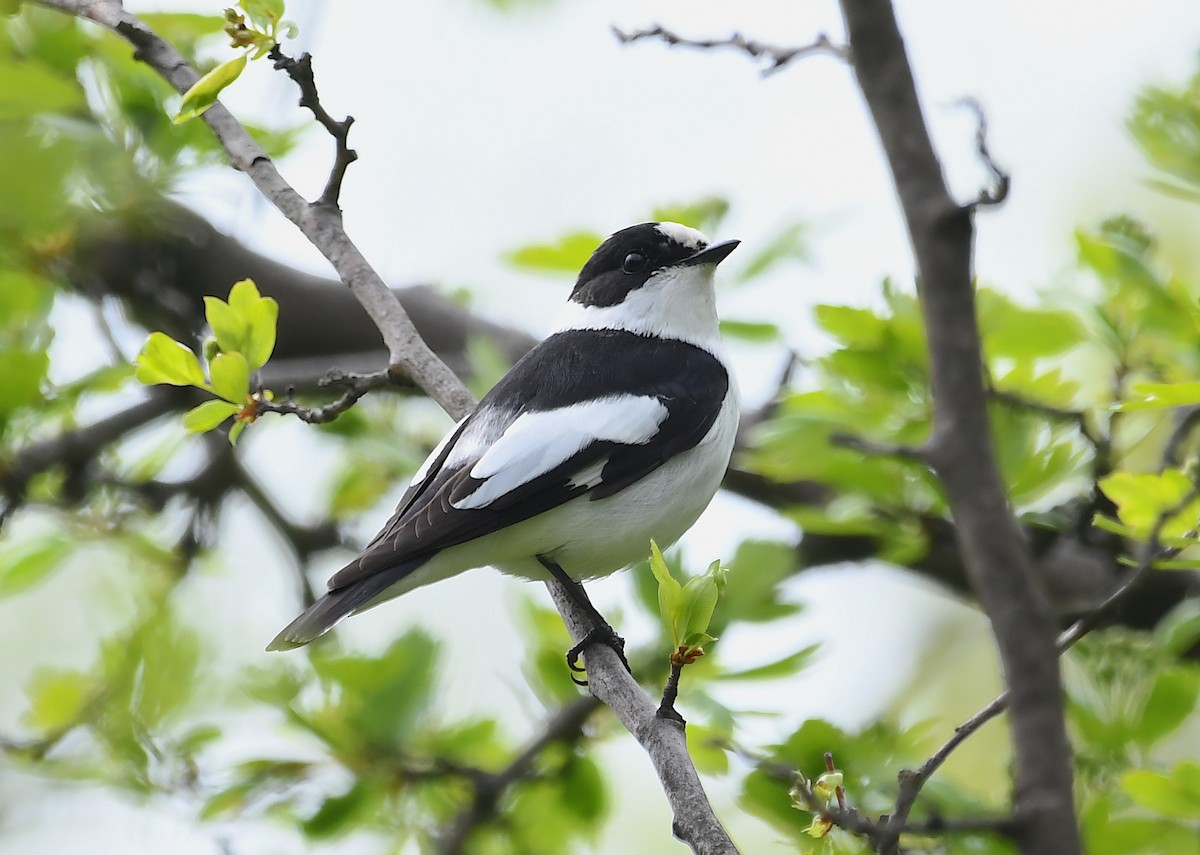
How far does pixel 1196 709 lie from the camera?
244 centimetres

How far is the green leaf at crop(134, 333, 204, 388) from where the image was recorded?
2.28 metres

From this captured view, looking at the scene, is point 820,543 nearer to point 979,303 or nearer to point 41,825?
point 979,303

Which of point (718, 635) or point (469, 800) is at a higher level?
point (718, 635)

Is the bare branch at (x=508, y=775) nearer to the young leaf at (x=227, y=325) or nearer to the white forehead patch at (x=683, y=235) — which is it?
the young leaf at (x=227, y=325)

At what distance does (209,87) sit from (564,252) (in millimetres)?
1533

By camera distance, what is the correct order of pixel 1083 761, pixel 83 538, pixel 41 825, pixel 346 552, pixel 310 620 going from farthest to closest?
1. pixel 346 552
2. pixel 41 825
3. pixel 83 538
4. pixel 310 620
5. pixel 1083 761

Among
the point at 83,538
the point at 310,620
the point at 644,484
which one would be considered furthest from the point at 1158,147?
the point at 83,538

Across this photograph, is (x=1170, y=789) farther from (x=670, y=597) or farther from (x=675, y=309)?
(x=675, y=309)

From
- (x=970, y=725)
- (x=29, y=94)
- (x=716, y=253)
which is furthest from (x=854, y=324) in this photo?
(x=29, y=94)

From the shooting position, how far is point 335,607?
274 cm

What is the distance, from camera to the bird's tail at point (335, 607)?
2.70 metres

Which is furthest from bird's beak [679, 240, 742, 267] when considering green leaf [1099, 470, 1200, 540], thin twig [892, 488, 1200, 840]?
thin twig [892, 488, 1200, 840]

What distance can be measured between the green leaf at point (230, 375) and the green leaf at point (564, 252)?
52.3 inches

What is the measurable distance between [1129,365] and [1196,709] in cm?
82
